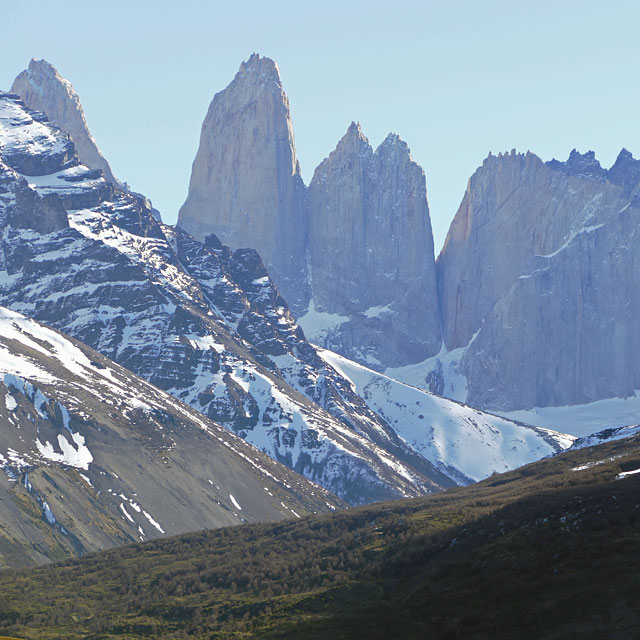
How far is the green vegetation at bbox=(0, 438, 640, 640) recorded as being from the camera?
10350 centimetres

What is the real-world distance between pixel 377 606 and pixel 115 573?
73.0 meters

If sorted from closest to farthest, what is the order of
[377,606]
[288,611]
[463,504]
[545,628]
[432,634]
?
1. [545,628]
2. [432,634]
3. [377,606]
4. [288,611]
5. [463,504]

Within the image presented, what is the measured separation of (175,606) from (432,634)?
53769 mm

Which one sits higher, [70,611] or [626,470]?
[626,470]

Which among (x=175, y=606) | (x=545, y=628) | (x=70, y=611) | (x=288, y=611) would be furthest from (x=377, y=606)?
(x=70, y=611)

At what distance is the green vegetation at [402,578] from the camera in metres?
104

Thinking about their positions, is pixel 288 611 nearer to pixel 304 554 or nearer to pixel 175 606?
pixel 175 606

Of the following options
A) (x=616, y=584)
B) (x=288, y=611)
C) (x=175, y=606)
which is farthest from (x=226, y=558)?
(x=616, y=584)

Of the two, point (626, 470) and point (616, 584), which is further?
point (626, 470)

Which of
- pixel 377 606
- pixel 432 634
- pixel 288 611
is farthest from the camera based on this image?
pixel 288 611

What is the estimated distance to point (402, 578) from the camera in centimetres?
13125

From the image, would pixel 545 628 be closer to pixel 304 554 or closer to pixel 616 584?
pixel 616 584

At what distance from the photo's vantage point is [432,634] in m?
107

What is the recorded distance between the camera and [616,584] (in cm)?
10062
